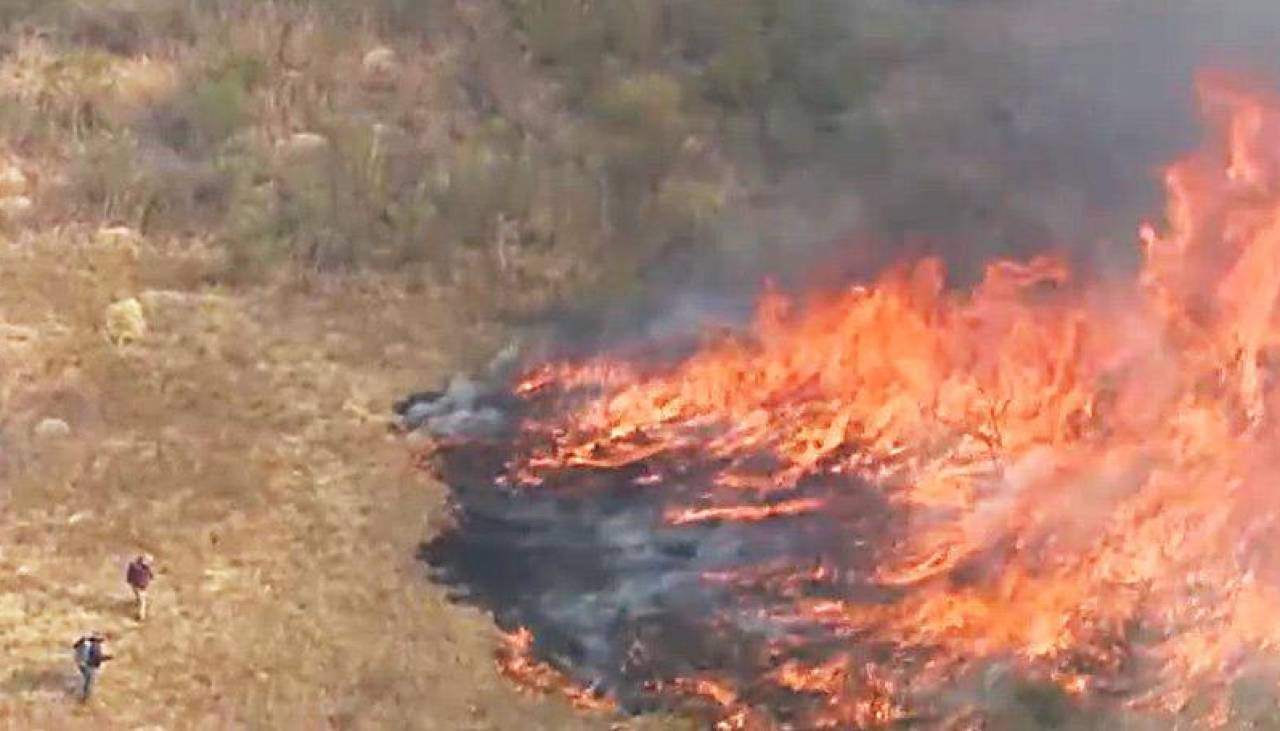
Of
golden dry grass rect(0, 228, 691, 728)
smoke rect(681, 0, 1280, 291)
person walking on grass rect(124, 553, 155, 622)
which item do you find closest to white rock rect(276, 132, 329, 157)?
golden dry grass rect(0, 228, 691, 728)

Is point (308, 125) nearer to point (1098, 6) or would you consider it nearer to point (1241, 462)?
point (1098, 6)

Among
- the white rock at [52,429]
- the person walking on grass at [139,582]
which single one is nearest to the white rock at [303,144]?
the white rock at [52,429]

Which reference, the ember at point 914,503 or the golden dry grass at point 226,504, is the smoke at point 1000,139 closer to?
the ember at point 914,503

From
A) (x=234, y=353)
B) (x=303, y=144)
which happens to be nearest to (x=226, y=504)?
(x=234, y=353)

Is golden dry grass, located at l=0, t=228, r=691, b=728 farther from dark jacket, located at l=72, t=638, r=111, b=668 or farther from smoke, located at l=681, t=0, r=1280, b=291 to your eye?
A: smoke, located at l=681, t=0, r=1280, b=291

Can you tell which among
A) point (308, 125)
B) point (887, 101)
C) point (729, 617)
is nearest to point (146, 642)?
point (729, 617)
